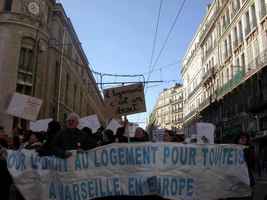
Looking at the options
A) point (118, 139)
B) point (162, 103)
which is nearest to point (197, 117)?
point (118, 139)

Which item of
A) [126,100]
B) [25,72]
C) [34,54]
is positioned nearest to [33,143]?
[126,100]

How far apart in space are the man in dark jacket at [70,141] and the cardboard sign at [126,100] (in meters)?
2.35

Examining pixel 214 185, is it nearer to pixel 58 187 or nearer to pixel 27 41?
pixel 58 187

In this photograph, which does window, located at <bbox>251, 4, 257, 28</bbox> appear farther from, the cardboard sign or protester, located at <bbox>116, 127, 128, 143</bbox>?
protester, located at <bbox>116, 127, 128, 143</bbox>

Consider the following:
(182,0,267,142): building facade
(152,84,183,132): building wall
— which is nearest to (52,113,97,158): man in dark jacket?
(182,0,267,142): building facade

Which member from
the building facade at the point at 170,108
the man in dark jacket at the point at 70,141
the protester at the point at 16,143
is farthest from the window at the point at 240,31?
the building facade at the point at 170,108

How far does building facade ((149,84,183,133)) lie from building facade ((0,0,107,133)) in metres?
75.5

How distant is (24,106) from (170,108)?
107 metres

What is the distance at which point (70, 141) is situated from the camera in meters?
5.84

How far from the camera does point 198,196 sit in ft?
18.9

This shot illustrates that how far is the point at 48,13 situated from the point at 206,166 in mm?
26661

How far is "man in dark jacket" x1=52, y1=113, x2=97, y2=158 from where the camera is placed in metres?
5.73

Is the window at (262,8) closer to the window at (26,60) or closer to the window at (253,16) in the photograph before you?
the window at (253,16)

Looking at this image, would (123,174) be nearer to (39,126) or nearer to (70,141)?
(70,141)
